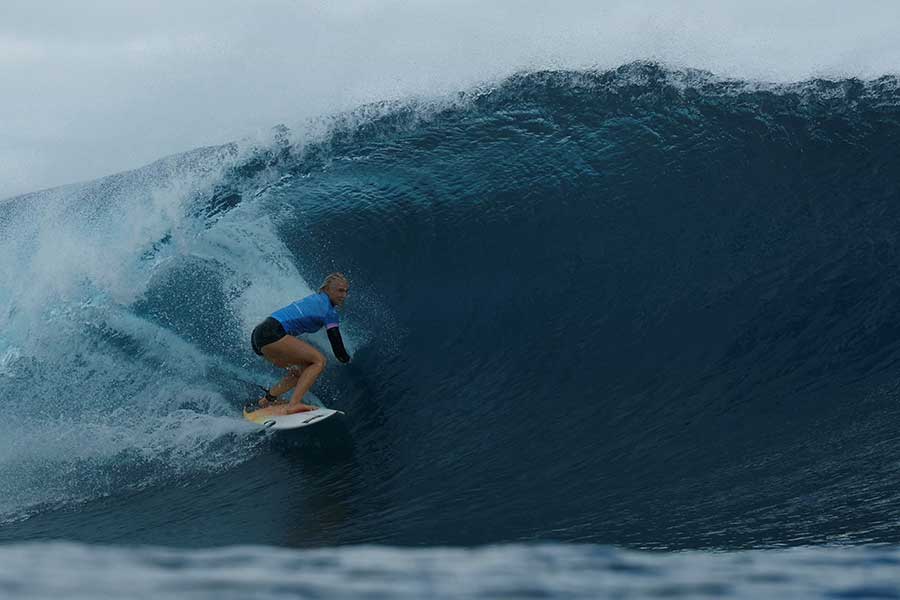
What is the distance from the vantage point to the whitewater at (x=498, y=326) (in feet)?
20.3

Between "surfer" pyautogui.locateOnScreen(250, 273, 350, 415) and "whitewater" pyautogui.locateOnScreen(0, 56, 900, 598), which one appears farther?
"surfer" pyautogui.locateOnScreen(250, 273, 350, 415)

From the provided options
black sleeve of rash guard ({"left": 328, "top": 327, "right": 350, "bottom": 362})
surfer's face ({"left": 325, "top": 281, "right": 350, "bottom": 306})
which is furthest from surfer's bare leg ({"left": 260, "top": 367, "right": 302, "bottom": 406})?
surfer's face ({"left": 325, "top": 281, "right": 350, "bottom": 306})

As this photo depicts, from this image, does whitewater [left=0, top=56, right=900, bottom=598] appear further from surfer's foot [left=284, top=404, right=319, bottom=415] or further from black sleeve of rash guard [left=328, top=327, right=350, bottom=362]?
black sleeve of rash guard [left=328, top=327, right=350, bottom=362]

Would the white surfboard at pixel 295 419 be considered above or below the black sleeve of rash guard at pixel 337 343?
below

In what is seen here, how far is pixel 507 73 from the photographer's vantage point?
1270 centimetres

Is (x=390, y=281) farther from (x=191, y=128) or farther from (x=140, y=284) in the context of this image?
(x=191, y=128)

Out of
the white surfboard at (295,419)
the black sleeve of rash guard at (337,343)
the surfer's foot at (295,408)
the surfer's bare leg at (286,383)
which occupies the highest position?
the black sleeve of rash guard at (337,343)

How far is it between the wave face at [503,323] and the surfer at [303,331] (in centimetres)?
50

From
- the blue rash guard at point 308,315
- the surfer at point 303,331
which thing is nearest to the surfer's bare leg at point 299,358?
the surfer at point 303,331

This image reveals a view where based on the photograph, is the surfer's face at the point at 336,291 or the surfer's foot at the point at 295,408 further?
the surfer's foot at the point at 295,408

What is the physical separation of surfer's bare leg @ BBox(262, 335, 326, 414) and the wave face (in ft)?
1.32

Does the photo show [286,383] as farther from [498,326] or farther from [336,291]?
[498,326]

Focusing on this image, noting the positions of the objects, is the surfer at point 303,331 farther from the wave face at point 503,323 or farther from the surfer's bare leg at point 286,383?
the wave face at point 503,323

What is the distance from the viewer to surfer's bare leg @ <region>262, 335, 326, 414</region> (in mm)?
8141
